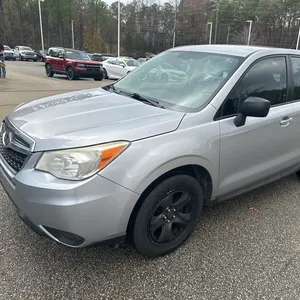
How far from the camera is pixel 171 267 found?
8.07 feet

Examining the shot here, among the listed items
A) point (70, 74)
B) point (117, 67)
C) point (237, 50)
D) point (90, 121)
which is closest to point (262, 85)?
point (237, 50)

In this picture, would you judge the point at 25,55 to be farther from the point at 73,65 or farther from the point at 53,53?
the point at 73,65

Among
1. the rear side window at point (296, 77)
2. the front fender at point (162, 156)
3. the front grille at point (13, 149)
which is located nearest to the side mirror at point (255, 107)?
the front fender at point (162, 156)

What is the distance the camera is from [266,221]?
3.18 m

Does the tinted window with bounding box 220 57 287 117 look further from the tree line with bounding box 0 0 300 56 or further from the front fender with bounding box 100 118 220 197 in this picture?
the tree line with bounding box 0 0 300 56

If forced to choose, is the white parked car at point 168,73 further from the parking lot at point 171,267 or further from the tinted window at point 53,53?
the tinted window at point 53,53

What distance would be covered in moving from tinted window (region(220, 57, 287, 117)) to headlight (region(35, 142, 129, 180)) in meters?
1.13

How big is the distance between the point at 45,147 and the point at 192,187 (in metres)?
1.18

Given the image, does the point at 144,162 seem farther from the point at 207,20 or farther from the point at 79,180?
the point at 207,20

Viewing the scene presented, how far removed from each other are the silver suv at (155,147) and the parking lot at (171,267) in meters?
0.20

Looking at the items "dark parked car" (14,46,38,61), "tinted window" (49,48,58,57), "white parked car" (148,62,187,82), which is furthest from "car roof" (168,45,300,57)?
"dark parked car" (14,46,38,61)

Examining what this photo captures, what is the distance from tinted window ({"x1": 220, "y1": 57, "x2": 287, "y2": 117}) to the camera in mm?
2734

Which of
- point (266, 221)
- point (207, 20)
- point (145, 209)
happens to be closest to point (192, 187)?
point (145, 209)

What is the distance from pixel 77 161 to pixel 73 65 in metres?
16.8
